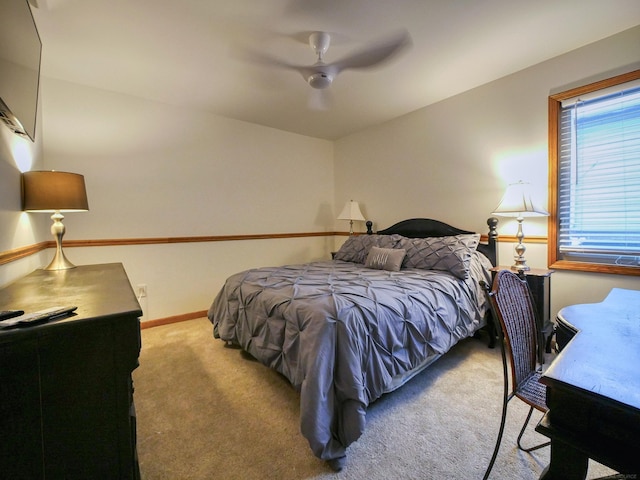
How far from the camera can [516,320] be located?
1.30 metres

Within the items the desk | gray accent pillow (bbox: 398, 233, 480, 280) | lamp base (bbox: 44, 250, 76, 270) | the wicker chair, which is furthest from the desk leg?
lamp base (bbox: 44, 250, 76, 270)

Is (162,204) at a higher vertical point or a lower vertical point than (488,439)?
higher

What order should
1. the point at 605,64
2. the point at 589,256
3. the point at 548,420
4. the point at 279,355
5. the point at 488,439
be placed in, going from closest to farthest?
the point at 548,420 < the point at 488,439 < the point at 279,355 < the point at 605,64 < the point at 589,256

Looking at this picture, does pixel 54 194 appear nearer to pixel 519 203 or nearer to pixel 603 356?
pixel 603 356

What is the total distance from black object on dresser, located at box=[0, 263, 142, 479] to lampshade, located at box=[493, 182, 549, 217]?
2.71 metres

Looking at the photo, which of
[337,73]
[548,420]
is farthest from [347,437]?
[337,73]

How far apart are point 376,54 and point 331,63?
37 centimetres

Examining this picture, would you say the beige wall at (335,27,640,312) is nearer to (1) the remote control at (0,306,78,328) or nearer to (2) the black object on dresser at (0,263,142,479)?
(2) the black object on dresser at (0,263,142,479)

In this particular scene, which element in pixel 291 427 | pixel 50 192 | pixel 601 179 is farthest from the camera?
A: pixel 601 179

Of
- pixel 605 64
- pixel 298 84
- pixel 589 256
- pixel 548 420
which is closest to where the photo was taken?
pixel 548 420

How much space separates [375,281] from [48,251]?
117 inches

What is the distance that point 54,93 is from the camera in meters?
2.65

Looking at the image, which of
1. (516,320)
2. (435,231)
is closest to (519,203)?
(435,231)

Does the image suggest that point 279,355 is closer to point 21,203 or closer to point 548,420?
point 548,420
